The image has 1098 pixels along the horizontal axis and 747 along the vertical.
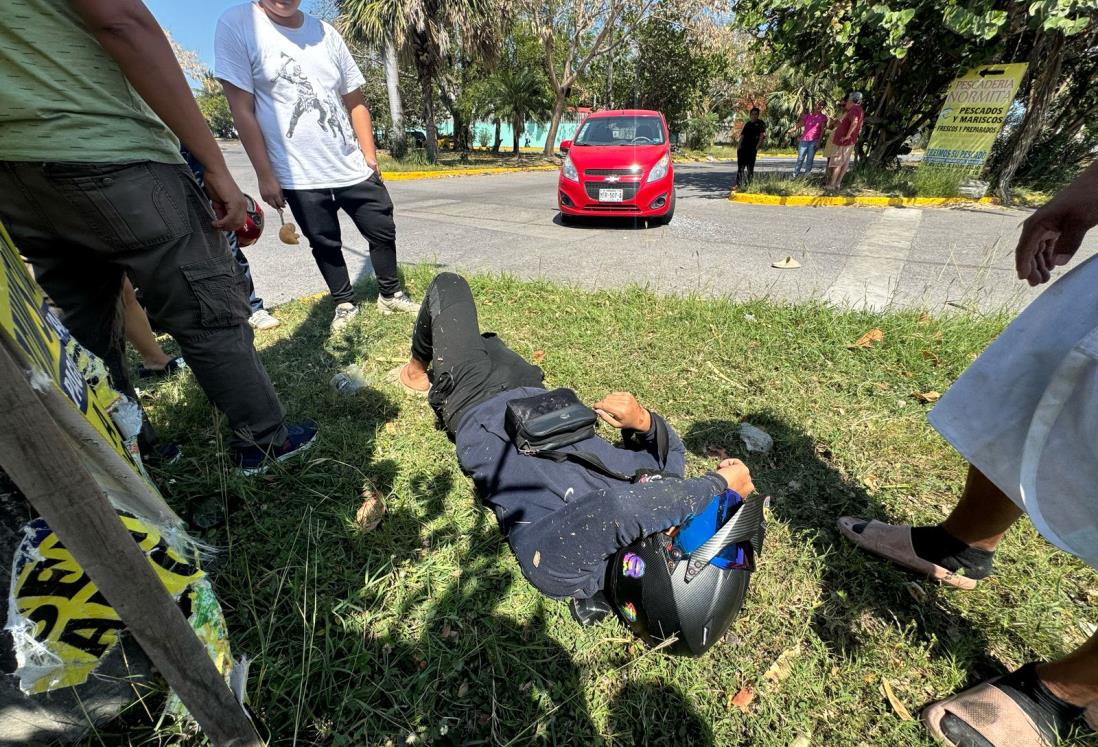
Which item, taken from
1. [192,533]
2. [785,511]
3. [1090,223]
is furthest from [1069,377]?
[192,533]

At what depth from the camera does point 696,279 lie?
15.9 ft

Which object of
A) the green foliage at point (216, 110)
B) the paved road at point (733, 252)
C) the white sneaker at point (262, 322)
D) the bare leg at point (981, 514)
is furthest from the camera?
the green foliage at point (216, 110)

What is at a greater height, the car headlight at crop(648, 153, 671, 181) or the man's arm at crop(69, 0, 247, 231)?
the man's arm at crop(69, 0, 247, 231)

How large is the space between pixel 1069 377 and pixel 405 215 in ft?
28.4

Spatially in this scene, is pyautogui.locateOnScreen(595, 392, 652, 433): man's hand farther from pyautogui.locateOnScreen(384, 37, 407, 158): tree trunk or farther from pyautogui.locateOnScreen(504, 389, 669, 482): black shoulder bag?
pyautogui.locateOnScreen(384, 37, 407, 158): tree trunk

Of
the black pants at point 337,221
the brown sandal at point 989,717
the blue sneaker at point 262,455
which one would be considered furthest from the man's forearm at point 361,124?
the brown sandal at point 989,717

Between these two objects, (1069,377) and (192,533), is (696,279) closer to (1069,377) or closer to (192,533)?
(1069,377)

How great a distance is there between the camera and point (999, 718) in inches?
52.8

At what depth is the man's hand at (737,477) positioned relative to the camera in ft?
6.07

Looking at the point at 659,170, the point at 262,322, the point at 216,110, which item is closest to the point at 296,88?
the point at 262,322

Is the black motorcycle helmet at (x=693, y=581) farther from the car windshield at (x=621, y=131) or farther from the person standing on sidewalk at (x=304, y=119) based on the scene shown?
the car windshield at (x=621, y=131)

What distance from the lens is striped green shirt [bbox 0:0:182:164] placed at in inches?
50.6

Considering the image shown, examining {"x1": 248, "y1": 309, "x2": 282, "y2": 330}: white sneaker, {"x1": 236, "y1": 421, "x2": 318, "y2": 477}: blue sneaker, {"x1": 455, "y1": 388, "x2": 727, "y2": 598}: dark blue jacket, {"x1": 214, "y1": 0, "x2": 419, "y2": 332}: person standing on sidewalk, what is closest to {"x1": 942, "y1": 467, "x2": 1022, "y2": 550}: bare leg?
{"x1": 455, "y1": 388, "x2": 727, "y2": 598}: dark blue jacket

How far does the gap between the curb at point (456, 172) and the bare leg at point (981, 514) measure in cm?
1505
